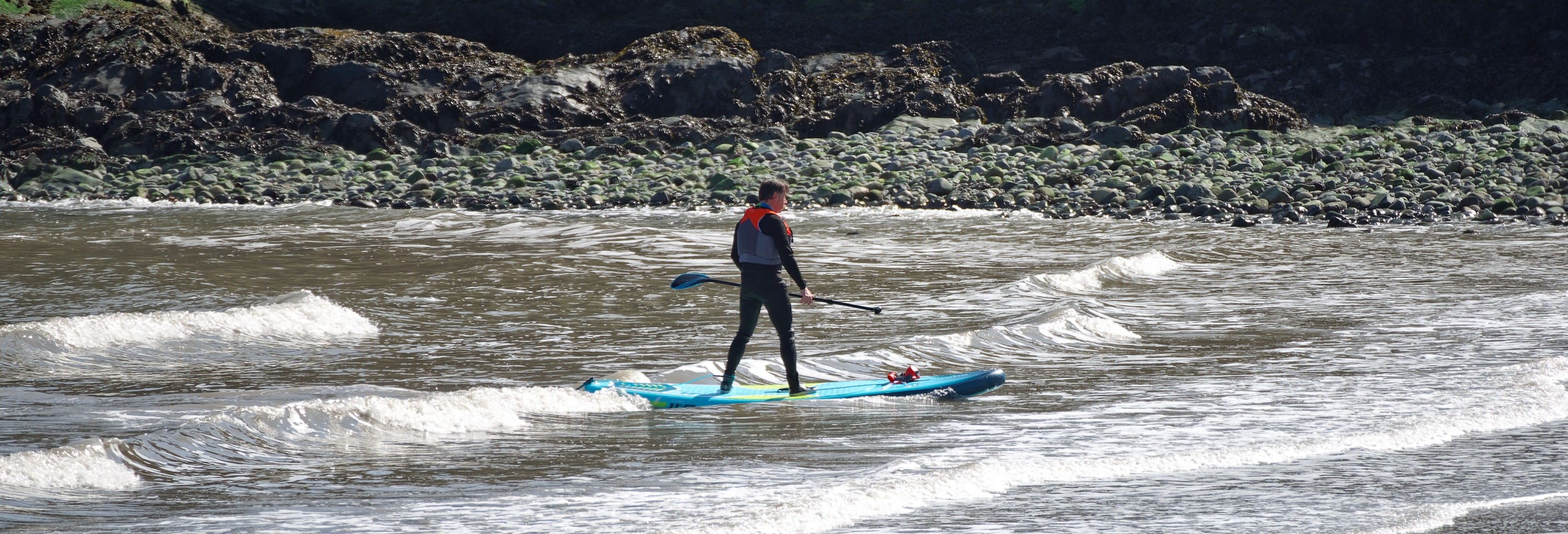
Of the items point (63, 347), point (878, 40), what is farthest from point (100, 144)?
point (63, 347)

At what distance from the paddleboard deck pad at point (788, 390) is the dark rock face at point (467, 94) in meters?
18.9

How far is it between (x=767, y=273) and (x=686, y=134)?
20583 millimetres

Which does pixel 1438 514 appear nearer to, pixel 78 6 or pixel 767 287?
pixel 767 287

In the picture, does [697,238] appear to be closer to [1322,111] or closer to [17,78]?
[1322,111]

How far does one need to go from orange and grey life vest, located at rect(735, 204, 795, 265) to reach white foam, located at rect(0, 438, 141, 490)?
382 centimetres

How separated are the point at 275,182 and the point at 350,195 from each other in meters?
2.49

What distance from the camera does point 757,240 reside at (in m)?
8.75

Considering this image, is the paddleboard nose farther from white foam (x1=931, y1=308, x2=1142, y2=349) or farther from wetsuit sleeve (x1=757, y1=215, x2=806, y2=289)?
white foam (x1=931, y1=308, x2=1142, y2=349)

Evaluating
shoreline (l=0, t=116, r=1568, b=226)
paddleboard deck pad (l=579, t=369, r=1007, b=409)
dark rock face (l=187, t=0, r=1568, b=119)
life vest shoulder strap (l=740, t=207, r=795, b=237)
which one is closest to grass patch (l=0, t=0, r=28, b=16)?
dark rock face (l=187, t=0, r=1568, b=119)

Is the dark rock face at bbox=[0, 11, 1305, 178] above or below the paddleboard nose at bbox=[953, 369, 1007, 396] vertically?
above

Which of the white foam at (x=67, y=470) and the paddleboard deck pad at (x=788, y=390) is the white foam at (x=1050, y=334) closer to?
the paddleboard deck pad at (x=788, y=390)

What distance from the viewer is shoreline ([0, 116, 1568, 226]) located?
838 inches

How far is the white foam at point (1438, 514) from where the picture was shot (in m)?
5.86

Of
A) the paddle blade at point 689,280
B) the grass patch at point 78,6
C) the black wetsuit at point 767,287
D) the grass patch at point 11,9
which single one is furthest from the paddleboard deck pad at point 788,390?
the grass patch at point 11,9
